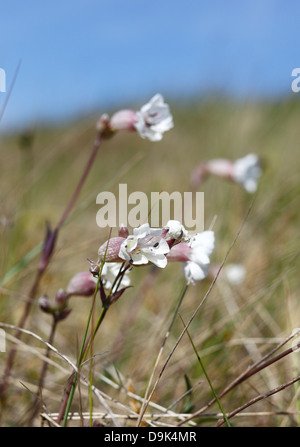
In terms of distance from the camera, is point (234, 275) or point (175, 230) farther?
point (234, 275)

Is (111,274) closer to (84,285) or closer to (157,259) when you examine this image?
(84,285)

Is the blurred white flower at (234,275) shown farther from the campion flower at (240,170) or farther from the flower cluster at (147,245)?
the flower cluster at (147,245)

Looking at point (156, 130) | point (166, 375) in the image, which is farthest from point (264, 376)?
point (156, 130)

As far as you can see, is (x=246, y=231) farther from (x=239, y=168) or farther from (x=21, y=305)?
(x=21, y=305)

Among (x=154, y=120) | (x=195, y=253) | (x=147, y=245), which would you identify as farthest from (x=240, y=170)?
(x=147, y=245)

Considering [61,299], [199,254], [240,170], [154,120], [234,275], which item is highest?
[240,170]

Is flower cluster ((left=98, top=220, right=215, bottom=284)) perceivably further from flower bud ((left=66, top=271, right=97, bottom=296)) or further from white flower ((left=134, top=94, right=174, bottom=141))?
white flower ((left=134, top=94, right=174, bottom=141))

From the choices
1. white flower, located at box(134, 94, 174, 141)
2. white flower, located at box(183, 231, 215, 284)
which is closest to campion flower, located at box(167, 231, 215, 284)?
white flower, located at box(183, 231, 215, 284)
